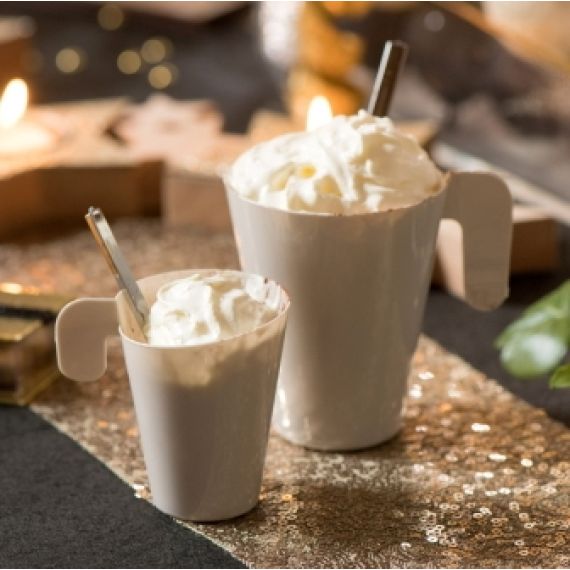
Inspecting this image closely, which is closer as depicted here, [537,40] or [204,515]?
[204,515]

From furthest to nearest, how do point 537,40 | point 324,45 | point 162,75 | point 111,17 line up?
point 111,17 → point 162,75 → point 324,45 → point 537,40

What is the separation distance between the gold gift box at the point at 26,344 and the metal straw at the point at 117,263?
0.16 metres

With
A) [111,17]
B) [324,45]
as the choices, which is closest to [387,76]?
[324,45]

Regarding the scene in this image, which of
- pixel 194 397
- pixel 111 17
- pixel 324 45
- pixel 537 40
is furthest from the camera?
pixel 111 17

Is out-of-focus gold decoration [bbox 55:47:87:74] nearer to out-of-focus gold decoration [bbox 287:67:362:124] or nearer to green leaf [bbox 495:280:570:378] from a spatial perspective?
out-of-focus gold decoration [bbox 287:67:362:124]

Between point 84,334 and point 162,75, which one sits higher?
point 84,334

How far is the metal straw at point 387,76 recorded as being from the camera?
762 mm

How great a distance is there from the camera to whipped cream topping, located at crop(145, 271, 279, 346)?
2.11 feet

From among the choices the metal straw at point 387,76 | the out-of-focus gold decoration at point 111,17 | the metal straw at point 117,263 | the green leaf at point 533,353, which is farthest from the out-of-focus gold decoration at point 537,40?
the out-of-focus gold decoration at point 111,17

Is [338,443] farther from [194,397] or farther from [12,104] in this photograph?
[12,104]

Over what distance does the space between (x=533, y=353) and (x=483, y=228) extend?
87mm

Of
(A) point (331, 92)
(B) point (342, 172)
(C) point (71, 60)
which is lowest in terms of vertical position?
(C) point (71, 60)

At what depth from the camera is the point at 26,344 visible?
32.0 inches

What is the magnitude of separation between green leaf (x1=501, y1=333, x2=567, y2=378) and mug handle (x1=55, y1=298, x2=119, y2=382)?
0.22 meters
